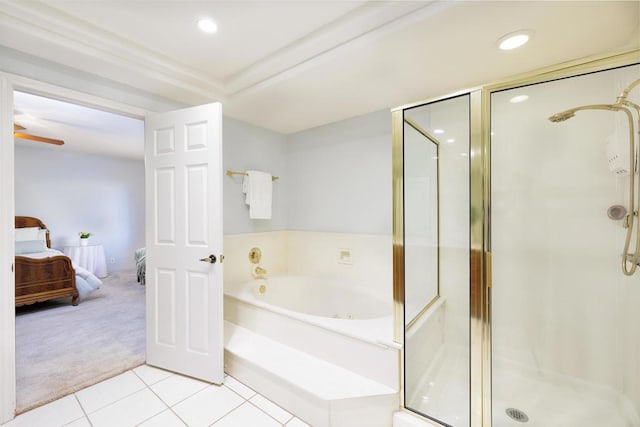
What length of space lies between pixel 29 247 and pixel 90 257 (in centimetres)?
123

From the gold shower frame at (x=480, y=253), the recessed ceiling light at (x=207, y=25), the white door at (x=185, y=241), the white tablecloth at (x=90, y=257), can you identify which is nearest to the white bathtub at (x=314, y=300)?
the white door at (x=185, y=241)

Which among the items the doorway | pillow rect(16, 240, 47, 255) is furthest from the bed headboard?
the doorway

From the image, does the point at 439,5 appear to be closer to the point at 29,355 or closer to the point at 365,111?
the point at 365,111

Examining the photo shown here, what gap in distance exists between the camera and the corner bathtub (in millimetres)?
1641

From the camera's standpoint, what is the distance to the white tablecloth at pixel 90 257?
16.1 ft

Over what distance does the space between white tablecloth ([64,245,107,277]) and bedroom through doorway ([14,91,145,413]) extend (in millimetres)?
15

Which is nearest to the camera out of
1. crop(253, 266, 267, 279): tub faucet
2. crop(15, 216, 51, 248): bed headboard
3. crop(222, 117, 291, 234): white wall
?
crop(222, 117, 291, 234): white wall

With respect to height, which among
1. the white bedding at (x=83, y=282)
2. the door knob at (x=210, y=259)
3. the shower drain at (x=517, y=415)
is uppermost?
the door knob at (x=210, y=259)

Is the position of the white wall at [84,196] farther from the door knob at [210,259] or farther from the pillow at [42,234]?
the door knob at [210,259]

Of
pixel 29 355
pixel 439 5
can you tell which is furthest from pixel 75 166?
pixel 439 5

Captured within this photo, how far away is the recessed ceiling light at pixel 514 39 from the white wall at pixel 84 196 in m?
6.60

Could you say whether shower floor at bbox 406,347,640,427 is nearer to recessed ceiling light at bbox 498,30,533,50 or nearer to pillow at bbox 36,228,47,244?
recessed ceiling light at bbox 498,30,533,50

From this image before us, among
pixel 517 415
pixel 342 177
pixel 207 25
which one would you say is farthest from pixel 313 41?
pixel 517 415

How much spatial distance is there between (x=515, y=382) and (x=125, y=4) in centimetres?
342
